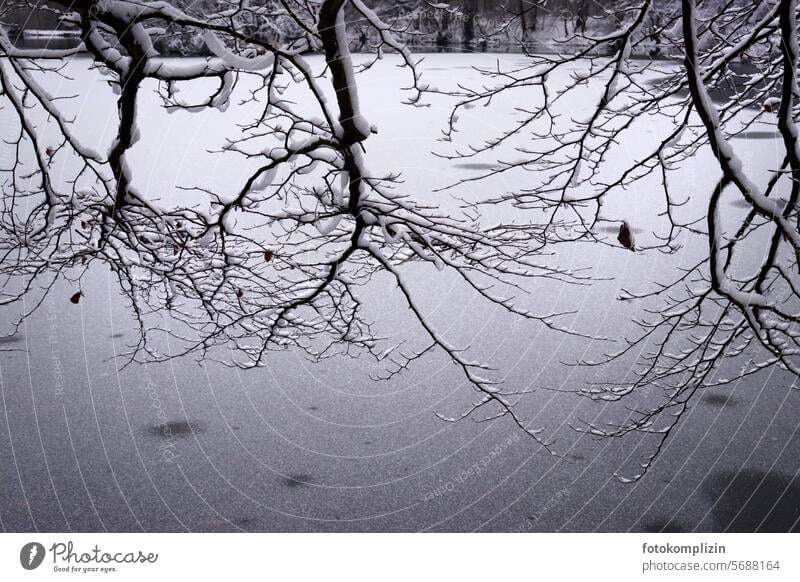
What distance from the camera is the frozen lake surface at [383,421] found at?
1.85m

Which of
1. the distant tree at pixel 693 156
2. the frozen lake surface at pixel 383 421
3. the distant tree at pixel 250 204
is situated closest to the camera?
the distant tree at pixel 693 156

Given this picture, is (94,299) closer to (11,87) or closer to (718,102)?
(11,87)

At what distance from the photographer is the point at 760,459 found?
198 cm

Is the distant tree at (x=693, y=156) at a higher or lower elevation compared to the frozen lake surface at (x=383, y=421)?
higher

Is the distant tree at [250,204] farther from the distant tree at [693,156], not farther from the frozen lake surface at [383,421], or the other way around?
the distant tree at [693,156]

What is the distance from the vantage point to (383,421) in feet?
7.18

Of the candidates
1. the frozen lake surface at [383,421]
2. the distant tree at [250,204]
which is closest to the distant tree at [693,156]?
the frozen lake surface at [383,421]

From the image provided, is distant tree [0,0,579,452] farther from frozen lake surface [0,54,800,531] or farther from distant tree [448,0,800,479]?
distant tree [448,0,800,479]

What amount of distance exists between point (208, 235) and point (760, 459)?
1.56 meters

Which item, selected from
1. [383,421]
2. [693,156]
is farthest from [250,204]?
[693,156]

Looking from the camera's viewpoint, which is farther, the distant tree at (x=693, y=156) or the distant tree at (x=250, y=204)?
the distant tree at (x=250, y=204)

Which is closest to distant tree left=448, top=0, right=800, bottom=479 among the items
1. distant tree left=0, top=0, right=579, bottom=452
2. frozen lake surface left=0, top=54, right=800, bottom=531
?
frozen lake surface left=0, top=54, right=800, bottom=531

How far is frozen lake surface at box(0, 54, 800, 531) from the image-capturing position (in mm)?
1850

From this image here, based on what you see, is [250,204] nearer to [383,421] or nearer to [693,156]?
[383,421]
